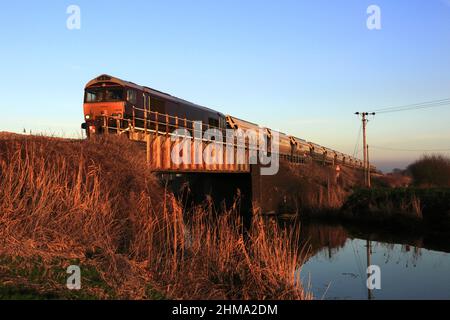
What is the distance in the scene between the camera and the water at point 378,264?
41.0 feet

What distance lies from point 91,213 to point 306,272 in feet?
27.2

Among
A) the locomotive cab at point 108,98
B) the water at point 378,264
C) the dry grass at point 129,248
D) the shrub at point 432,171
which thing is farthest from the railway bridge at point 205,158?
the shrub at point 432,171

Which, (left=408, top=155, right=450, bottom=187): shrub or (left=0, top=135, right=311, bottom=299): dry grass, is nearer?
(left=0, top=135, right=311, bottom=299): dry grass

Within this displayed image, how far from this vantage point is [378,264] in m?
16.3

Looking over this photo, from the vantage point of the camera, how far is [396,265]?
1608 cm

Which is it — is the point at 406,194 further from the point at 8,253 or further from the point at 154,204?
the point at 8,253

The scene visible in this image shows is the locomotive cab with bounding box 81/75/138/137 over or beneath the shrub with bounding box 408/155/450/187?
over

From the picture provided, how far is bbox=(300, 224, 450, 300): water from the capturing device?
41.0 feet

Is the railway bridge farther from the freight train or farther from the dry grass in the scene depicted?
the dry grass

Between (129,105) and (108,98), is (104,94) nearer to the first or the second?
(108,98)
